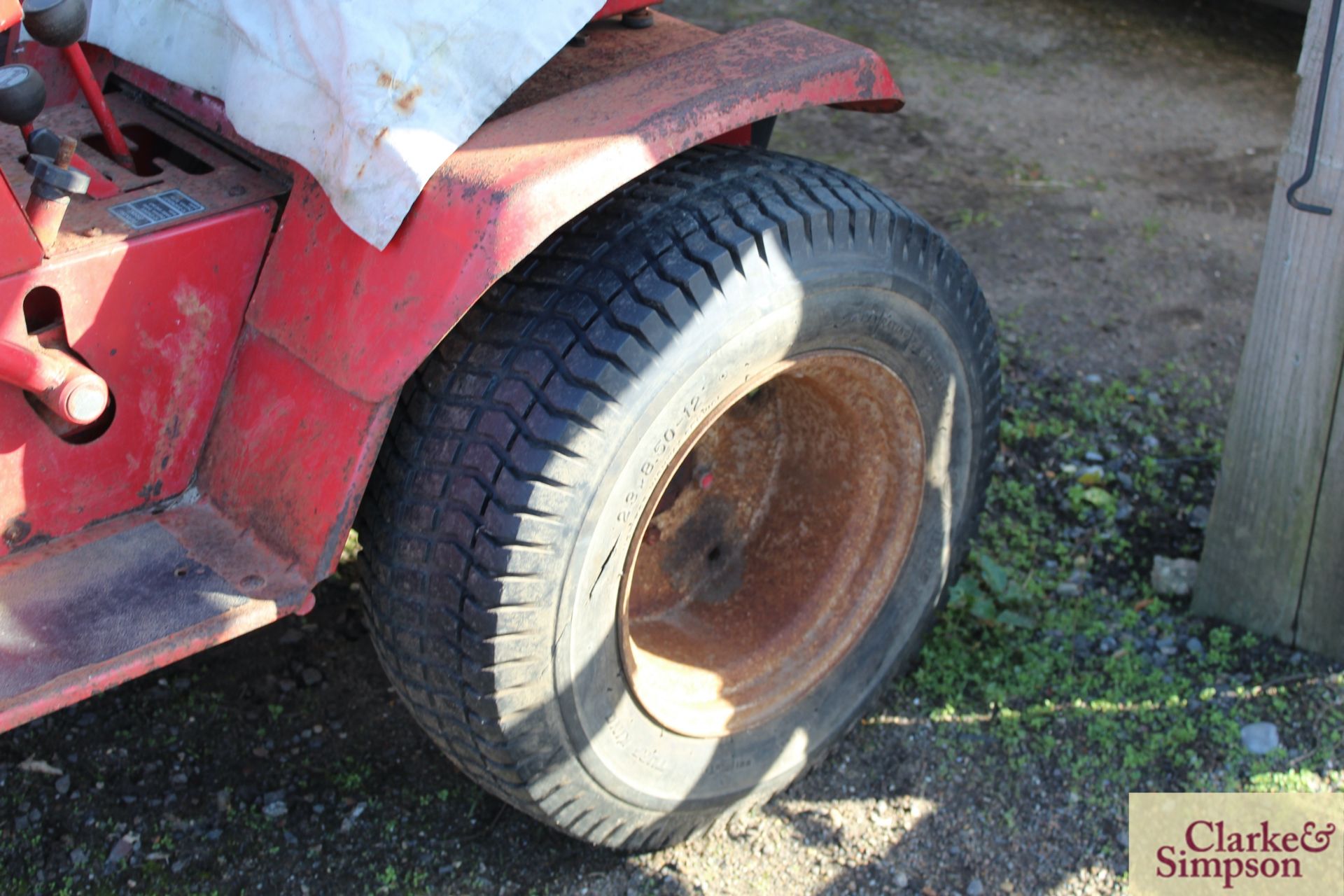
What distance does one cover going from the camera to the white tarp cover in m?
1.64

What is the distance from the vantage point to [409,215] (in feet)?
5.45

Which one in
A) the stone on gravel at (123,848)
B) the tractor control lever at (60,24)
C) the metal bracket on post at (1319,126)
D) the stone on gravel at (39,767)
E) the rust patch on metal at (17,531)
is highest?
the tractor control lever at (60,24)

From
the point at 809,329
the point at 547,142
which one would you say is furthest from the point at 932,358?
the point at 547,142

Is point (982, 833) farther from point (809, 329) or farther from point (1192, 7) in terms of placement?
point (1192, 7)

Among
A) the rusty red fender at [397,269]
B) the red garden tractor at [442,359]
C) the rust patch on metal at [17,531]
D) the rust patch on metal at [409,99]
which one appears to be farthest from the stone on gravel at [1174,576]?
the rust patch on metal at [17,531]

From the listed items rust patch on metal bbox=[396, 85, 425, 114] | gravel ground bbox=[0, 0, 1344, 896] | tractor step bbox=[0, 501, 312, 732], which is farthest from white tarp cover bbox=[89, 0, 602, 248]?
gravel ground bbox=[0, 0, 1344, 896]

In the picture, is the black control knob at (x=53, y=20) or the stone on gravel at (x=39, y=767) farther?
the stone on gravel at (x=39, y=767)

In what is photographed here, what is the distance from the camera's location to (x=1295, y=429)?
8.18 ft

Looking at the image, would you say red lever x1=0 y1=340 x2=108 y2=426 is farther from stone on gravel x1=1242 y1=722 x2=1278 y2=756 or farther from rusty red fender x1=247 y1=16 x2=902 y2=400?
stone on gravel x1=1242 y1=722 x2=1278 y2=756

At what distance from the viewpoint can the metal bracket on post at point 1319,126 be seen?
2.17 m

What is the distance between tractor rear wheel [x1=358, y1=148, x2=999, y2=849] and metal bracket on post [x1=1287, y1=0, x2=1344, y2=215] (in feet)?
2.05

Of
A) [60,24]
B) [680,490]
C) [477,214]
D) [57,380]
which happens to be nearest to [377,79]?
[477,214]

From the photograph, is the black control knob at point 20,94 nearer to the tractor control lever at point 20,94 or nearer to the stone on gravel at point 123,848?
the tractor control lever at point 20,94

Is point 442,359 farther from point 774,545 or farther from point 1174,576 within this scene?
point 1174,576
